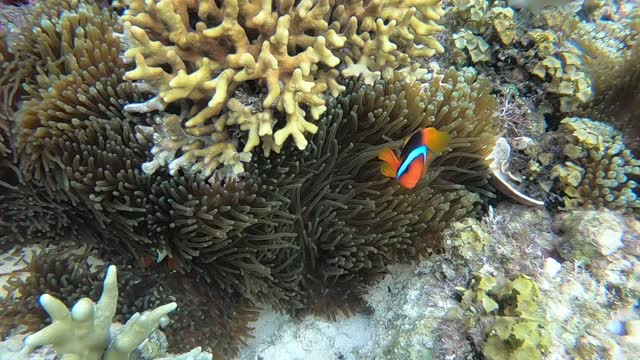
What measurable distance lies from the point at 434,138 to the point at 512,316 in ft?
3.12

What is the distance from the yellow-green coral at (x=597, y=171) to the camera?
2.67 metres

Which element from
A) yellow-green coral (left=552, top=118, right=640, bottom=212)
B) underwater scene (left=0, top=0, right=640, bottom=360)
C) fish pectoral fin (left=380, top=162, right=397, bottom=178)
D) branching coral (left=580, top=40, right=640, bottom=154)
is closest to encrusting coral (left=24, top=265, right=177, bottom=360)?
underwater scene (left=0, top=0, right=640, bottom=360)

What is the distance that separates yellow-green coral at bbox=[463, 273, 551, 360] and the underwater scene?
1cm

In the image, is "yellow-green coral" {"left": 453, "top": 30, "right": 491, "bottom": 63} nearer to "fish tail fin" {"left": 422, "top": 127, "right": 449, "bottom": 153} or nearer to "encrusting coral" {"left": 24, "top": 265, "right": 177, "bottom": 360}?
"fish tail fin" {"left": 422, "top": 127, "right": 449, "bottom": 153}

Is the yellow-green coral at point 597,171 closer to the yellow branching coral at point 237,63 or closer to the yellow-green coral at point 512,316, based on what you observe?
the yellow-green coral at point 512,316

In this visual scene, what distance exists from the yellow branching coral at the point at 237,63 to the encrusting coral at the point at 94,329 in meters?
0.70

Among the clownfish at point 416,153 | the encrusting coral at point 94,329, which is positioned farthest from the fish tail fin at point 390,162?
the encrusting coral at point 94,329

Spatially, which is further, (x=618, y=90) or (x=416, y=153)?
(x=618, y=90)

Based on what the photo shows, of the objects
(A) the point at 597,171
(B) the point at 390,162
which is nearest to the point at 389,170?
(B) the point at 390,162

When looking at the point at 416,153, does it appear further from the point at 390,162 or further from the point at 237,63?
the point at 237,63

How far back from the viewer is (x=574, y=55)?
3.03 meters

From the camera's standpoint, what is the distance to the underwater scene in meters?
2.12

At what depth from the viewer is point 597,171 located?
271cm

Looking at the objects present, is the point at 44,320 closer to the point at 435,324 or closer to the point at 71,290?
the point at 71,290
